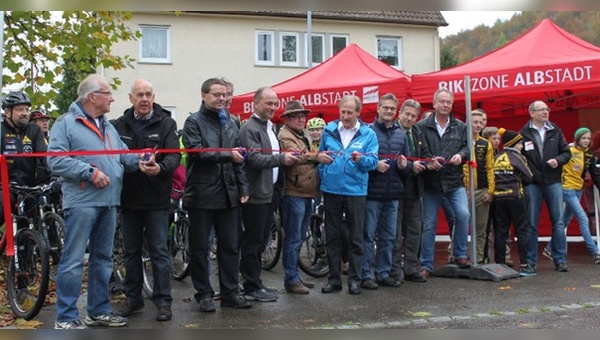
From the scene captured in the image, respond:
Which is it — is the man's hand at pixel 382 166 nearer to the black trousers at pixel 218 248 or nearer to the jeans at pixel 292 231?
the jeans at pixel 292 231

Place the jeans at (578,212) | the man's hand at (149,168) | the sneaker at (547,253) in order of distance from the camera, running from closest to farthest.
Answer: the man's hand at (149,168) → the jeans at (578,212) → the sneaker at (547,253)

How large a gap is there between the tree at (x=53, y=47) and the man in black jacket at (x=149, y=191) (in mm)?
5246

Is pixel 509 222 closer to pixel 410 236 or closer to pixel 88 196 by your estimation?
pixel 410 236

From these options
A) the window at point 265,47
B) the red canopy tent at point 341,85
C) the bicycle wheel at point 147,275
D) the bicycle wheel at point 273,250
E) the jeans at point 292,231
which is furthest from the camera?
the window at point 265,47

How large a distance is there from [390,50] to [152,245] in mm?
27362

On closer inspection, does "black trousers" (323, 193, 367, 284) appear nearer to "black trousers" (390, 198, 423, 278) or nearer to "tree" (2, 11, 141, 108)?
"black trousers" (390, 198, 423, 278)

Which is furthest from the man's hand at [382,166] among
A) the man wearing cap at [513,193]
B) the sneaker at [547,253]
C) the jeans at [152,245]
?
the sneaker at [547,253]

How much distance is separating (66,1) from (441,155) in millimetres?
5432

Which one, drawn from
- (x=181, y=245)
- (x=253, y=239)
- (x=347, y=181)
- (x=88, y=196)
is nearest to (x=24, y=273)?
(x=88, y=196)

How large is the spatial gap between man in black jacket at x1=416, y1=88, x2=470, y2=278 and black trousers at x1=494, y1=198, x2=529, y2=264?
0.74m

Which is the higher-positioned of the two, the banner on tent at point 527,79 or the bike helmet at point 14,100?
the banner on tent at point 527,79

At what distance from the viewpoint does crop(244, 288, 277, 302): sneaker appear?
738 cm

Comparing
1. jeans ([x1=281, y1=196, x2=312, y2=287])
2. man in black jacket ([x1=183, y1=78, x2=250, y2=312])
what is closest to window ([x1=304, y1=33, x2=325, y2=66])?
jeans ([x1=281, y1=196, x2=312, y2=287])

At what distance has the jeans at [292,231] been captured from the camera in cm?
784
